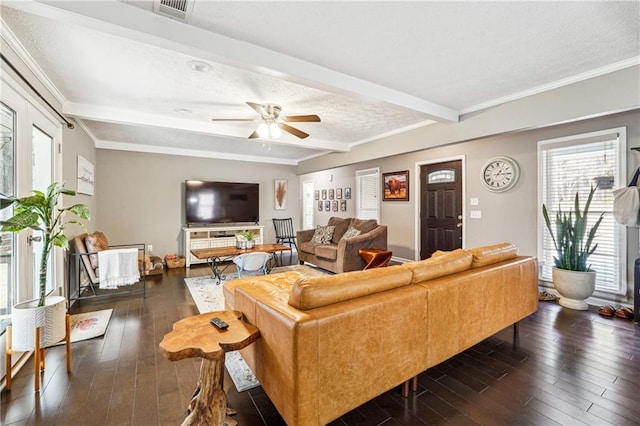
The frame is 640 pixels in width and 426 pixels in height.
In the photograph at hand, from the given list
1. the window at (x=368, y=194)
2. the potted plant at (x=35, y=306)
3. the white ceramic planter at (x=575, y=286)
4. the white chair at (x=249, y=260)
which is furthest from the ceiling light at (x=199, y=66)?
the white ceramic planter at (x=575, y=286)

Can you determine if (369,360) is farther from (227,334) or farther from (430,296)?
(227,334)

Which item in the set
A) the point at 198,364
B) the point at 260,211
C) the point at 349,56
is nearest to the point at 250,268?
the point at 198,364

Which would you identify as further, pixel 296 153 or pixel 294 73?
pixel 296 153

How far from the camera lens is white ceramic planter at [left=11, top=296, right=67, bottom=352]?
188 cm

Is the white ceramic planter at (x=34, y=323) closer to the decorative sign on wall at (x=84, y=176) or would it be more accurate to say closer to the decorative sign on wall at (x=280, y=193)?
the decorative sign on wall at (x=84, y=176)

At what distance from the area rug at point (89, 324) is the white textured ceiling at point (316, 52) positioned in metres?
2.45

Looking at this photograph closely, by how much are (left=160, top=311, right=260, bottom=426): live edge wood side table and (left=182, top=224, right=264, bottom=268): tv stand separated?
4.56 m


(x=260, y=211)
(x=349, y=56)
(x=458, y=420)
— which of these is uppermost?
(x=349, y=56)

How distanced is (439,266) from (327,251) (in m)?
3.03

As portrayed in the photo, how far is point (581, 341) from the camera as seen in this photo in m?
2.58

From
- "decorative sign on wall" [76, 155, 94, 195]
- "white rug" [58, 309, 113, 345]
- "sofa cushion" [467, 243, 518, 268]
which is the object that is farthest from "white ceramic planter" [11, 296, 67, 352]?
"sofa cushion" [467, 243, 518, 268]

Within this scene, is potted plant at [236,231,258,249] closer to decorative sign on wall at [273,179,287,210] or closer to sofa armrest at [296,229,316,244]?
sofa armrest at [296,229,316,244]

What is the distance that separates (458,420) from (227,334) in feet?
4.69

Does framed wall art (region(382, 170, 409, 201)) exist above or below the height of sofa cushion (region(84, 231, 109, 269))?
above
